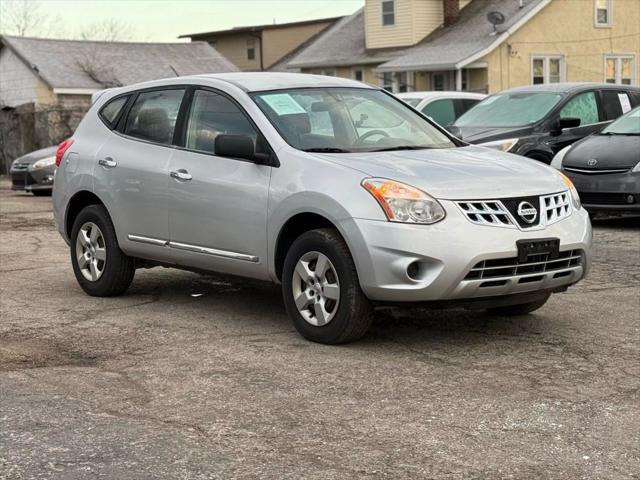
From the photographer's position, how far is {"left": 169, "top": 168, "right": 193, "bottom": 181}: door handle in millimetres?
7522

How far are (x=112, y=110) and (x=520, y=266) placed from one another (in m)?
3.81

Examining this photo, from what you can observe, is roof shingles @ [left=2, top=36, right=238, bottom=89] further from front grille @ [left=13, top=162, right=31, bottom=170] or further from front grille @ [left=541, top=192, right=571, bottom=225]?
front grille @ [left=541, top=192, right=571, bottom=225]

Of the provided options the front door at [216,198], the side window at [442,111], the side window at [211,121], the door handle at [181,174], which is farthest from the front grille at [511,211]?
the side window at [442,111]

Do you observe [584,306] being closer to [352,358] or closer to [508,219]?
[508,219]

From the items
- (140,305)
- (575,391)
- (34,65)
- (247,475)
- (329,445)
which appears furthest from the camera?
(34,65)

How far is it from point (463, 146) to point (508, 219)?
1.47 metres

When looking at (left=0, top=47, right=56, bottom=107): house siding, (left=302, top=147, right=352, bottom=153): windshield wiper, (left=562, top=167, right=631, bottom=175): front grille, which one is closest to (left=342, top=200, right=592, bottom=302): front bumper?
(left=302, top=147, right=352, bottom=153): windshield wiper

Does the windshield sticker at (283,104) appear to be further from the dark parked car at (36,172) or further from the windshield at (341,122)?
the dark parked car at (36,172)

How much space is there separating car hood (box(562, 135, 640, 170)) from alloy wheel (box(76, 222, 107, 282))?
6.50m

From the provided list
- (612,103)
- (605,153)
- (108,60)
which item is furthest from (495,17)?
(605,153)

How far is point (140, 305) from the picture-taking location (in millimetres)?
8211

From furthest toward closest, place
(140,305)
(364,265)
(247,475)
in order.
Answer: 1. (140,305)
2. (364,265)
3. (247,475)

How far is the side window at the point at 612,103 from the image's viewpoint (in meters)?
15.8

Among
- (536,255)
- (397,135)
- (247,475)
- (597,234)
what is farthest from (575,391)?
(597,234)
